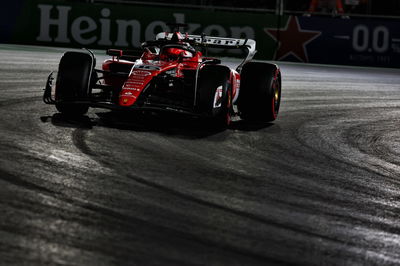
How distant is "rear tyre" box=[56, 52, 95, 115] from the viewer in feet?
32.1

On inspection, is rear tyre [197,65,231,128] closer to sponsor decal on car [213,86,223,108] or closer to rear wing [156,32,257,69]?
sponsor decal on car [213,86,223,108]

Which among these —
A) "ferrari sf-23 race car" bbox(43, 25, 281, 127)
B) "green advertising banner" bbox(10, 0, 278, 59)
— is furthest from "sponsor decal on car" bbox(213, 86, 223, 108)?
"green advertising banner" bbox(10, 0, 278, 59)

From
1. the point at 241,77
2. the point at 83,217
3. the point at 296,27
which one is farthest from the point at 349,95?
the point at 83,217

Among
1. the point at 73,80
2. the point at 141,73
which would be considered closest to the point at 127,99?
the point at 141,73

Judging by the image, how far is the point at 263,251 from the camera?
5047mm

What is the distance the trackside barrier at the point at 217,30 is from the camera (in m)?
23.3

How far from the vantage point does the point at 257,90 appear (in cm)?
1058

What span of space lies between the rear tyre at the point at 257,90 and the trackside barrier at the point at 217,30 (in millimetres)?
12689

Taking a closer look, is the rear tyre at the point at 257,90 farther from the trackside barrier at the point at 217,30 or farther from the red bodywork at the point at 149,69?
the trackside barrier at the point at 217,30

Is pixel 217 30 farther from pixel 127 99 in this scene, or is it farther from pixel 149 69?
pixel 127 99

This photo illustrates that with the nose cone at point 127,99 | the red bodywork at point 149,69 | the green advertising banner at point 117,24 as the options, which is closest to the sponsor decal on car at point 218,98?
the red bodywork at point 149,69

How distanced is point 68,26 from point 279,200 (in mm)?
17881

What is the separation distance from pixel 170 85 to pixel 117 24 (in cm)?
1348

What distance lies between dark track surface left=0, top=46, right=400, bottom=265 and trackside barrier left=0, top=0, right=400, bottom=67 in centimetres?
1191
